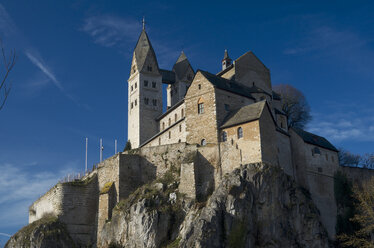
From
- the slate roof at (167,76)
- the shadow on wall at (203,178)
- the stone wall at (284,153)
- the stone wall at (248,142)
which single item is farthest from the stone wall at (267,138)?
the slate roof at (167,76)

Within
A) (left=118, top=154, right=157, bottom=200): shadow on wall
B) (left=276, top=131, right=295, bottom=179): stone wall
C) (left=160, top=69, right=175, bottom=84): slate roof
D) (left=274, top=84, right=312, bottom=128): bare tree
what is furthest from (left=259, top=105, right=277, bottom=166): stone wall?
(left=160, top=69, right=175, bottom=84): slate roof

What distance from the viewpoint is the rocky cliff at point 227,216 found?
45.8 m

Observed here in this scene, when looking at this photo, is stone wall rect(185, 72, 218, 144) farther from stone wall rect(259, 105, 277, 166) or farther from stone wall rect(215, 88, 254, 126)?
stone wall rect(259, 105, 277, 166)

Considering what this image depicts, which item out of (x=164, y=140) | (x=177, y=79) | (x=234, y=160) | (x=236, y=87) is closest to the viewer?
(x=234, y=160)

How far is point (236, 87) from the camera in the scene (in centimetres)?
6000

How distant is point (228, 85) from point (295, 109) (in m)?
19.7

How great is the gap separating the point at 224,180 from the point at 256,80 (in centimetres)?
2029

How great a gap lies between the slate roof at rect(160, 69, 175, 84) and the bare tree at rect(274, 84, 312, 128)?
19.0m

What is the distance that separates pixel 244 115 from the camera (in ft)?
175

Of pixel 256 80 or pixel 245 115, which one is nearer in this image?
pixel 245 115

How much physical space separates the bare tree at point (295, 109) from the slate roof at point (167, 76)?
1902cm

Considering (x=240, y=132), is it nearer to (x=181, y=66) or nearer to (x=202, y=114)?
(x=202, y=114)

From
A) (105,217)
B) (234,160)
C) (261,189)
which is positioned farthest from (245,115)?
(105,217)

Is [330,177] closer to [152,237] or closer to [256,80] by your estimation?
[256,80]
